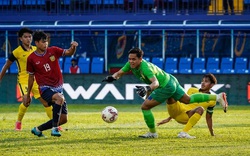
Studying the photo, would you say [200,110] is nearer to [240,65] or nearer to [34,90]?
[34,90]

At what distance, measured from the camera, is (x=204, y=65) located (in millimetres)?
37188

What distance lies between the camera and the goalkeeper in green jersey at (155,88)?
16.7 m

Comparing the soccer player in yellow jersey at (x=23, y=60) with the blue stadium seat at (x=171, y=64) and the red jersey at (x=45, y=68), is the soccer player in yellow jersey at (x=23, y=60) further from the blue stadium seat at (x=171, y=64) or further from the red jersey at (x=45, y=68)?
the blue stadium seat at (x=171, y=64)

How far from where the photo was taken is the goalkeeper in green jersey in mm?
16672

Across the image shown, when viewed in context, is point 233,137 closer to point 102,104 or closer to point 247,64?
point 102,104

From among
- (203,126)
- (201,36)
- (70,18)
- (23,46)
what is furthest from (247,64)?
(23,46)

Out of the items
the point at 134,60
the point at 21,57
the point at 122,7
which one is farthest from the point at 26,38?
the point at 122,7

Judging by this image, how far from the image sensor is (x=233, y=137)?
1747 centimetres

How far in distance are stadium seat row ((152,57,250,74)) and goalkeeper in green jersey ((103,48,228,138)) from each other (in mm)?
19354

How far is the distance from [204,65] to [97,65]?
441 centimetres

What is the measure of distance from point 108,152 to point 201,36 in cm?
2454

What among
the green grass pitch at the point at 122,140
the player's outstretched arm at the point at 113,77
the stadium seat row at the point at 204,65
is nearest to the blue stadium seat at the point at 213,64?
the stadium seat row at the point at 204,65

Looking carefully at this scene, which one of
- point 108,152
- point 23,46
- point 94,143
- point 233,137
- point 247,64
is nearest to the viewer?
point 108,152

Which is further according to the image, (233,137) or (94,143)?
(233,137)
